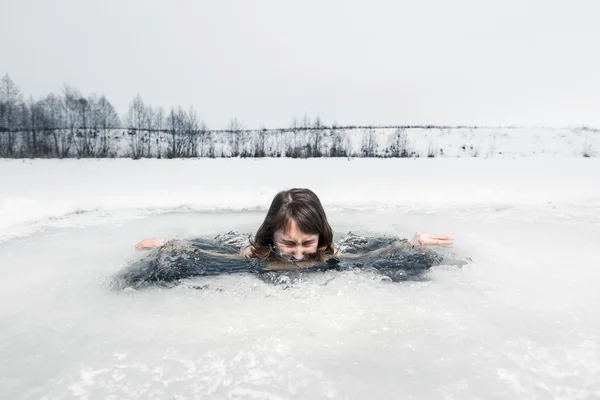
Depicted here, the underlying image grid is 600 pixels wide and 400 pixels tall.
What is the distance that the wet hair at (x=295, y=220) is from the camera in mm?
2713

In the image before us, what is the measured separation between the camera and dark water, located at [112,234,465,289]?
2.52 metres

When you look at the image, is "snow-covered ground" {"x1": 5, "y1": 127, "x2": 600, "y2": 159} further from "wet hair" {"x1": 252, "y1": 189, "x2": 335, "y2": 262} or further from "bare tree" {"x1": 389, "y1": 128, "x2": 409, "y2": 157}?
"wet hair" {"x1": 252, "y1": 189, "x2": 335, "y2": 262}

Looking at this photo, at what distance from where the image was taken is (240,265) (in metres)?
2.85

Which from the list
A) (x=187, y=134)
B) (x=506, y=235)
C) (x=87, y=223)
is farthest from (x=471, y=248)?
(x=187, y=134)

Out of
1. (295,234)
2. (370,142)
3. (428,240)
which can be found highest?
(370,142)

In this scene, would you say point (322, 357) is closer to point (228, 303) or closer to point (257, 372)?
point (257, 372)

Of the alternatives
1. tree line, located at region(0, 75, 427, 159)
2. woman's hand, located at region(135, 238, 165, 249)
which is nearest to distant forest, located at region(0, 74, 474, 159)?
tree line, located at region(0, 75, 427, 159)

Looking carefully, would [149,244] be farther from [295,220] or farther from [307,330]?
[307,330]

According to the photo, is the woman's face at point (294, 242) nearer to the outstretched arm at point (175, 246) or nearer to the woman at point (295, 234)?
the woman at point (295, 234)

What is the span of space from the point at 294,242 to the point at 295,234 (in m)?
0.06

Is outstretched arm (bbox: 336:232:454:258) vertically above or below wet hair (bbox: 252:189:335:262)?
below

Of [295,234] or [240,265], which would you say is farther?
[240,265]

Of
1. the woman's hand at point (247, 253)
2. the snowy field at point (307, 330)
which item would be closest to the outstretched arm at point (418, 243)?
the snowy field at point (307, 330)

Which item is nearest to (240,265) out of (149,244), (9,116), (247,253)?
(247,253)
